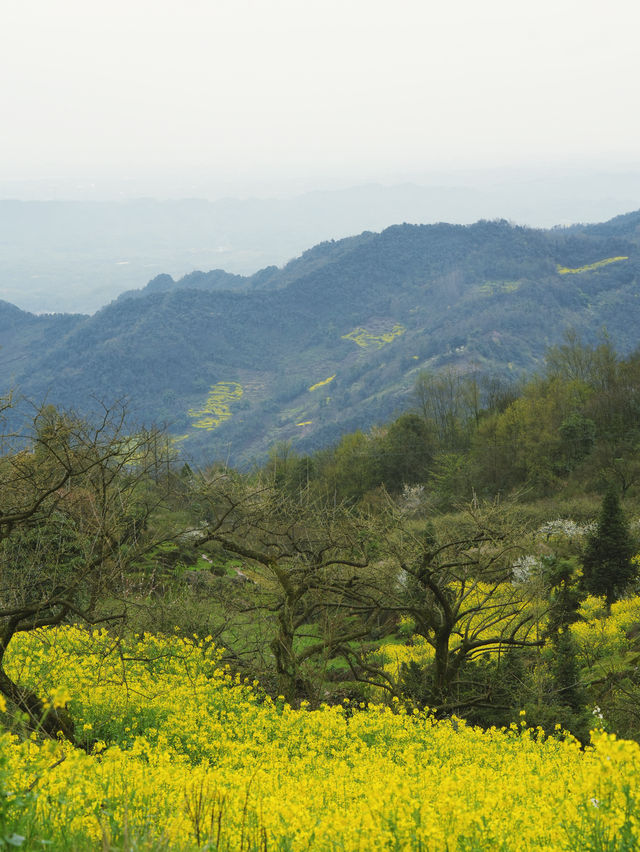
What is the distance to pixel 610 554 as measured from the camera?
24844 mm

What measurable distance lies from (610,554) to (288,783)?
71.8ft

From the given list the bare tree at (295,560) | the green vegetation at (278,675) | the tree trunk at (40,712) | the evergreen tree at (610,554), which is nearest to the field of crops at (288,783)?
the green vegetation at (278,675)

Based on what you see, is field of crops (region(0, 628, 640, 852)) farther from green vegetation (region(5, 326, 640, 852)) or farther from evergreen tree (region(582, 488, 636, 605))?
evergreen tree (region(582, 488, 636, 605))

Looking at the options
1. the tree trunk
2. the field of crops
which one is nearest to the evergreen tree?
the field of crops

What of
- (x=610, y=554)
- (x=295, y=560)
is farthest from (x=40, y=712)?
(x=610, y=554)

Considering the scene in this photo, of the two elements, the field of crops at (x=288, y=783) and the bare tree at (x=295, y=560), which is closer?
the field of crops at (x=288, y=783)

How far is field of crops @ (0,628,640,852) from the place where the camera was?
3719 millimetres

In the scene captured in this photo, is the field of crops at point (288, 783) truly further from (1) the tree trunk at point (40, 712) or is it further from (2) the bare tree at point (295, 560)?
(2) the bare tree at point (295, 560)

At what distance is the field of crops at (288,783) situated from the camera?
12.2 ft

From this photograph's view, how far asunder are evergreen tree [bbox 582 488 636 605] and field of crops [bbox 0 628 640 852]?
54.7ft

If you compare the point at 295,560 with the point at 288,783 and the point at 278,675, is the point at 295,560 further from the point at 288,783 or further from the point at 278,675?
the point at 288,783

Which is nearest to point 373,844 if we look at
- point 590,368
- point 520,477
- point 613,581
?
point 613,581

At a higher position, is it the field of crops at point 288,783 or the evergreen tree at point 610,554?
the field of crops at point 288,783

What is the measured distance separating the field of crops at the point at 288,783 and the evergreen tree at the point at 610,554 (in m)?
16.7
